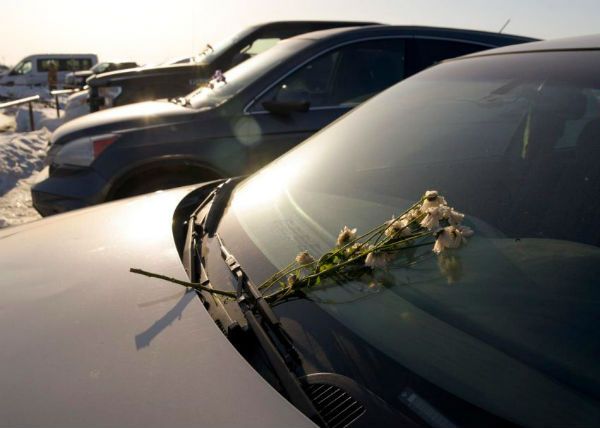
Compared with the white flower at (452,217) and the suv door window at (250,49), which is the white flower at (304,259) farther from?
the suv door window at (250,49)

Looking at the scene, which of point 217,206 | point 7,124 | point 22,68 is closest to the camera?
point 217,206

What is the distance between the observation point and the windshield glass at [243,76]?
4.29 meters

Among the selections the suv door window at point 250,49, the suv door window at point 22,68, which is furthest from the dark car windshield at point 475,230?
the suv door window at point 22,68

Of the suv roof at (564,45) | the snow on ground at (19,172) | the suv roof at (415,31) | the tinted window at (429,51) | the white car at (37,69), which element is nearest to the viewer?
the suv roof at (564,45)

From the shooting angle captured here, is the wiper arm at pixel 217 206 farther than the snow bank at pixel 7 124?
No

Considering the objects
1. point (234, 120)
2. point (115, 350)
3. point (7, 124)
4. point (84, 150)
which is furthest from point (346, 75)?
point (7, 124)

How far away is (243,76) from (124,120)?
0.99 meters

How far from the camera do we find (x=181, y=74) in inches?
283

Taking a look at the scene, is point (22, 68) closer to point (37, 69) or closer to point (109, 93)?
point (37, 69)

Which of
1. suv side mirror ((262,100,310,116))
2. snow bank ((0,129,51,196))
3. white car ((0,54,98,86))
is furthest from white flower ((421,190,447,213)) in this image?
white car ((0,54,98,86))

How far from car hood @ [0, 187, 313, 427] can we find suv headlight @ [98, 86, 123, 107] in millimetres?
6375

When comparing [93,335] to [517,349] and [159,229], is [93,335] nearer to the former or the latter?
[159,229]

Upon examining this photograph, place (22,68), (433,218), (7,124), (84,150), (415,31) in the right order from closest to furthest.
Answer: (433,218) < (84,150) < (415,31) < (7,124) < (22,68)

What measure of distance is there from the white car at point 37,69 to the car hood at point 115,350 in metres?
29.8
